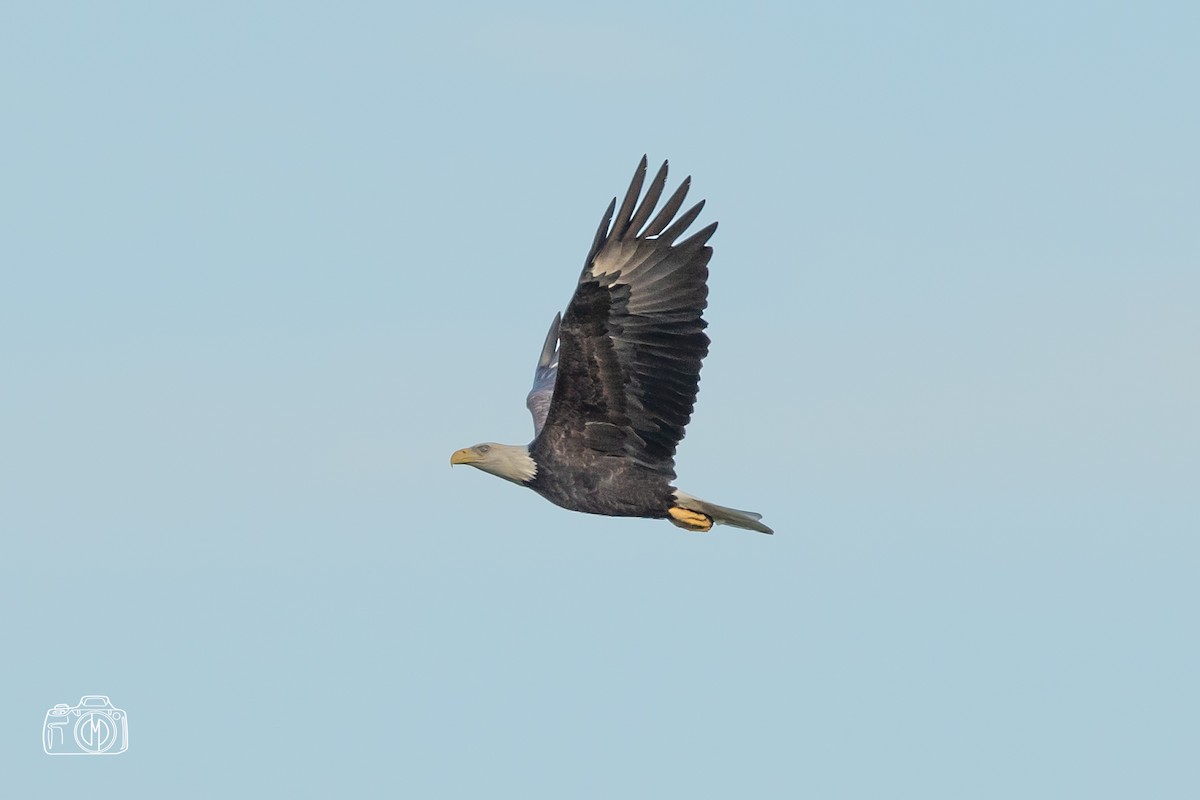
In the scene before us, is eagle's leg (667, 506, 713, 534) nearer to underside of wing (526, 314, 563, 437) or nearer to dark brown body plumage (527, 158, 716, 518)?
dark brown body plumage (527, 158, 716, 518)

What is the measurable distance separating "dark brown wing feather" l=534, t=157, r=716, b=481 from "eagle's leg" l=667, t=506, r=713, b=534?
1.09 ft

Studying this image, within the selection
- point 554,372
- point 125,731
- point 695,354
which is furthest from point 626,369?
point 125,731

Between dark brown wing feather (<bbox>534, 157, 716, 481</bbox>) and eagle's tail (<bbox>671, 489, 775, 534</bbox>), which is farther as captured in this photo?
eagle's tail (<bbox>671, 489, 775, 534</bbox>)

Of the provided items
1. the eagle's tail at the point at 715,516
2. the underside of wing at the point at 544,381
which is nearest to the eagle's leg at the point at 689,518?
the eagle's tail at the point at 715,516

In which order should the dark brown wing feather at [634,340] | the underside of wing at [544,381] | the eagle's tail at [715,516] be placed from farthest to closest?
the underside of wing at [544,381] < the eagle's tail at [715,516] < the dark brown wing feather at [634,340]

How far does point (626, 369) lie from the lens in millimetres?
25656

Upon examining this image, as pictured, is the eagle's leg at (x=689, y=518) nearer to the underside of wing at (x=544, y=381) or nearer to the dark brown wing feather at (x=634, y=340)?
the dark brown wing feather at (x=634, y=340)

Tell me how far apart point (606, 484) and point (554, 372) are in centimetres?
409

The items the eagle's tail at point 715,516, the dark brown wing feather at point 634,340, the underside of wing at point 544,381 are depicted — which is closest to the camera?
the dark brown wing feather at point 634,340

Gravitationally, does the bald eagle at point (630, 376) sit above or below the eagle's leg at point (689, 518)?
above

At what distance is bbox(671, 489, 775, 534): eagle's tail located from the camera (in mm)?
26000

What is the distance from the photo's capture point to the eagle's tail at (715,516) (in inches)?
1024

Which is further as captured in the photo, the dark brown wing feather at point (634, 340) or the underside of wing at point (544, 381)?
the underside of wing at point (544, 381)

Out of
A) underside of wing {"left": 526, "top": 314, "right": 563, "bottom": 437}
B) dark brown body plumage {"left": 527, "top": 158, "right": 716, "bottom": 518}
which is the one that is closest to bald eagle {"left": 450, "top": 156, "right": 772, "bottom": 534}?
dark brown body plumage {"left": 527, "top": 158, "right": 716, "bottom": 518}
